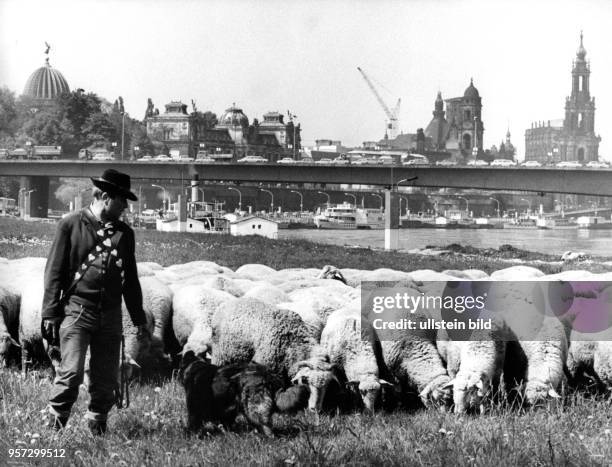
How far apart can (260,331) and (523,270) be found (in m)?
5.57

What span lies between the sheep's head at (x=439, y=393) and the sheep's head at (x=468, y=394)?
12 cm

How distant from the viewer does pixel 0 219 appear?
41.5 ft

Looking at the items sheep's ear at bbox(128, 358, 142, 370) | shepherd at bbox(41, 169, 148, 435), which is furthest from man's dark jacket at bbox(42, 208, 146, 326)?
→ sheep's ear at bbox(128, 358, 142, 370)

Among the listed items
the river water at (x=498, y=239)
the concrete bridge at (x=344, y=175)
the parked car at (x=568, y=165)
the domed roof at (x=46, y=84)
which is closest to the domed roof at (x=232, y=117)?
the concrete bridge at (x=344, y=175)

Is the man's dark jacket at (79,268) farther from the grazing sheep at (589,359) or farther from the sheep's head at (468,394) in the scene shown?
the grazing sheep at (589,359)

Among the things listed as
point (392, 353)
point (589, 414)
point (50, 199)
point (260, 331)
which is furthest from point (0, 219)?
point (589, 414)

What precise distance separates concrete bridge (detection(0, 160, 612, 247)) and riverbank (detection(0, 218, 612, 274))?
1.76 feet

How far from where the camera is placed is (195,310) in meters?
8.71

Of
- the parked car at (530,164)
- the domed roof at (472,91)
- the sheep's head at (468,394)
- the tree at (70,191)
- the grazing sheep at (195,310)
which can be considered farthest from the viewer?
the parked car at (530,164)

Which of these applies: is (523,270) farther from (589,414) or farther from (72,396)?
(72,396)

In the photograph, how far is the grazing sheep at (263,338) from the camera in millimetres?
7289

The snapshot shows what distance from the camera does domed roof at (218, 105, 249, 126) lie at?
1241 centimetres

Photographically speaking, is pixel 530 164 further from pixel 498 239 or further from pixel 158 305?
pixel 158 305

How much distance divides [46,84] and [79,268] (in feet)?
20.1
